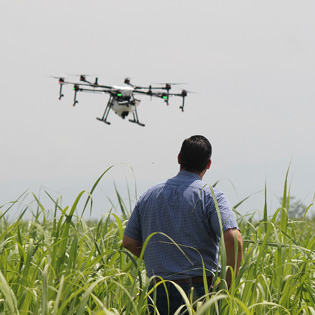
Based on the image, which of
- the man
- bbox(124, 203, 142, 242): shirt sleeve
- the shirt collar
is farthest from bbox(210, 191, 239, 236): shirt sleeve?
bbox(124, 203, 142, 242): shirt sleeve

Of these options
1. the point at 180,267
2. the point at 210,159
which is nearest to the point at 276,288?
the point at 180,267

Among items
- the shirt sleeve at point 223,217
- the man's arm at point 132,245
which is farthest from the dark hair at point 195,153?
the man's arm at point 132,245

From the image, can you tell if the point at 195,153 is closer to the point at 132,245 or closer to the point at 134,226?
the point at 134,226

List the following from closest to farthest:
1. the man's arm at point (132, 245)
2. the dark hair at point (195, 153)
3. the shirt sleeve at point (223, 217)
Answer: the shirt sleeve at point (223, 217) → the dark hair at point (195, 153) → the man's arm at point (132, 245)

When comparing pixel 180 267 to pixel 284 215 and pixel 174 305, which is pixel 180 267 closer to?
pixel 174 305

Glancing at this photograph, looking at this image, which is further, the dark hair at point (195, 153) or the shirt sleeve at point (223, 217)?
the dark hair at point (195, 153)

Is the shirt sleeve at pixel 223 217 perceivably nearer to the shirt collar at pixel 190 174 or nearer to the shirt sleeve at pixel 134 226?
the shirt collar at pixel 190 174

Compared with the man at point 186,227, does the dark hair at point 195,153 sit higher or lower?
higher

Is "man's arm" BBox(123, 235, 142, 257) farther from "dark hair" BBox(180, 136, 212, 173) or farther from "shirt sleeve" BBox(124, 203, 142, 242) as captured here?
"dark hair" BBox(180, 136, 212, 173)
